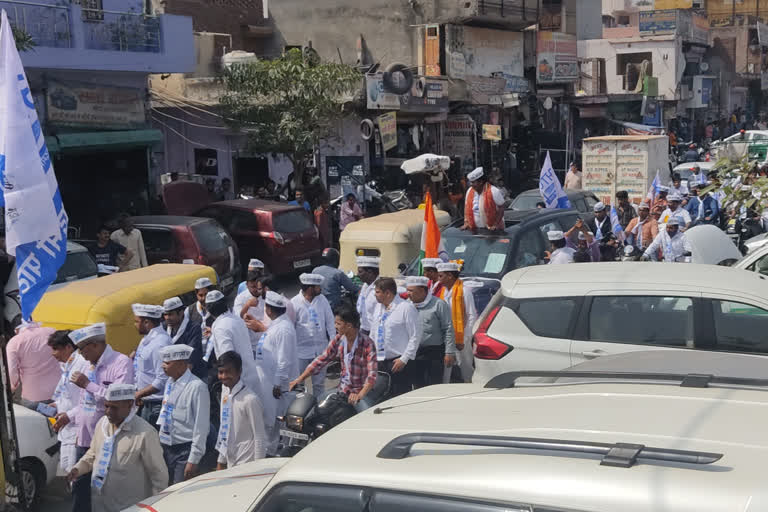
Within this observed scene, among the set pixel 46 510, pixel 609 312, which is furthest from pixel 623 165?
pixel 46 510

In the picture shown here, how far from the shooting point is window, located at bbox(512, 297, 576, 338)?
23.7ft

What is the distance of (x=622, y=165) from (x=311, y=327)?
15307mm

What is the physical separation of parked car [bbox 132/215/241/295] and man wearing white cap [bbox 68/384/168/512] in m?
8.44

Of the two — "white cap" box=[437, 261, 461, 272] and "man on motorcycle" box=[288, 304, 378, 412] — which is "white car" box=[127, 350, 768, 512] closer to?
"man on motorcycle" box=[288, 304, 378, 412]

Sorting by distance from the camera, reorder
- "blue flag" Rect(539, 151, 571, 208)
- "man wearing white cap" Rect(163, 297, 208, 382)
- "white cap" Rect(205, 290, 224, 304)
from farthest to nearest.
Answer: "blue flag" Rect(539, 151, 571, 208)
"white cap" Rect(205, 290, 224, 304)
"man wearing white cap" Rect(163, 297, 208, 382)

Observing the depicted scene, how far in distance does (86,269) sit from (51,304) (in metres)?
3.21

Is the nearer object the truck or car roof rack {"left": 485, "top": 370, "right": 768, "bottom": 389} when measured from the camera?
car roof rack {"left": 485, "top": 370, "right": 768, "bottom": 389}

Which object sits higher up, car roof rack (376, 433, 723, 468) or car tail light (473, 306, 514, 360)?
car roof rack (376, 433, 723, 468)

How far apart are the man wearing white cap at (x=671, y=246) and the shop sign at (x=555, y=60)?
71.9 ft

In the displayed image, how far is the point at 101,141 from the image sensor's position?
19.1 meters

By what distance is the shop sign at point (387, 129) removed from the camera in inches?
890

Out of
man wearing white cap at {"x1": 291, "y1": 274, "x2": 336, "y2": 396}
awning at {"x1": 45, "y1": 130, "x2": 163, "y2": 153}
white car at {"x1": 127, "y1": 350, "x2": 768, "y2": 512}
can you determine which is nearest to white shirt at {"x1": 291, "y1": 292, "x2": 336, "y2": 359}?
man wearing white cap at {"x1": 291, "y1": 274, "x2": 336, "y2": 396}

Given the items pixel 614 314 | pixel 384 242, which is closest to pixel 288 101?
pixel 384 242

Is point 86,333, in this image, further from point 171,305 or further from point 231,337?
point 171,305
